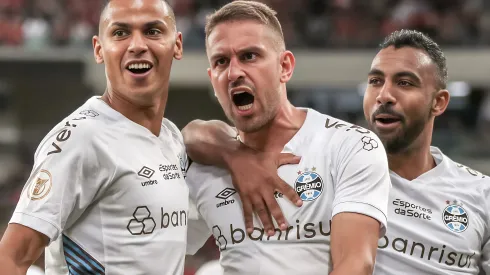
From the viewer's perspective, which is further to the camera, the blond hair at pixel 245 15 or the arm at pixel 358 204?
the blond hair at pixel 245 15

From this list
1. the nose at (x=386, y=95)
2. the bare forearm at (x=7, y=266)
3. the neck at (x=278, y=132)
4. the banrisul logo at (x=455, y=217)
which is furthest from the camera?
the nose at (x=386, y=95)

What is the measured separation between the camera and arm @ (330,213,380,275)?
273 cm

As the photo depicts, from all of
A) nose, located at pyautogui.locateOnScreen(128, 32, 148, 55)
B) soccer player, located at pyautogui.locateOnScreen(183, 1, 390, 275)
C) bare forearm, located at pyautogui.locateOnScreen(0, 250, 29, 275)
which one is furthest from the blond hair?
bare forearm, located at pyautogui.locateOnScreen(0, 250, 29, 275)

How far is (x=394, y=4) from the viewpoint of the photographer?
13414 millimetres

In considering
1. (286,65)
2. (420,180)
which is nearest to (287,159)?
(286,65)

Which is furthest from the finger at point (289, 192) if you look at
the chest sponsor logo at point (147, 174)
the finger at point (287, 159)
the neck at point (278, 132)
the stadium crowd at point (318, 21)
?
the stadium crowd at point (318, 21)

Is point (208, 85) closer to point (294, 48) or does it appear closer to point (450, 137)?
point (294, 48)

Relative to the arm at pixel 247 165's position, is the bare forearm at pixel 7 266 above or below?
below

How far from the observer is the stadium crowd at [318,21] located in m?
12.5

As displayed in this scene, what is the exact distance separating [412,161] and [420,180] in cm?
13

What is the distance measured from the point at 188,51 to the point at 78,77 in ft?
6.97

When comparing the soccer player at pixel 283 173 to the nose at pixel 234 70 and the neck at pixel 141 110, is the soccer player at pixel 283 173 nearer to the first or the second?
the nose at pixel 234 70

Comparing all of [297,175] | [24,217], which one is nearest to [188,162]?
[297,175]

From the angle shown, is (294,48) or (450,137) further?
(294,48)
